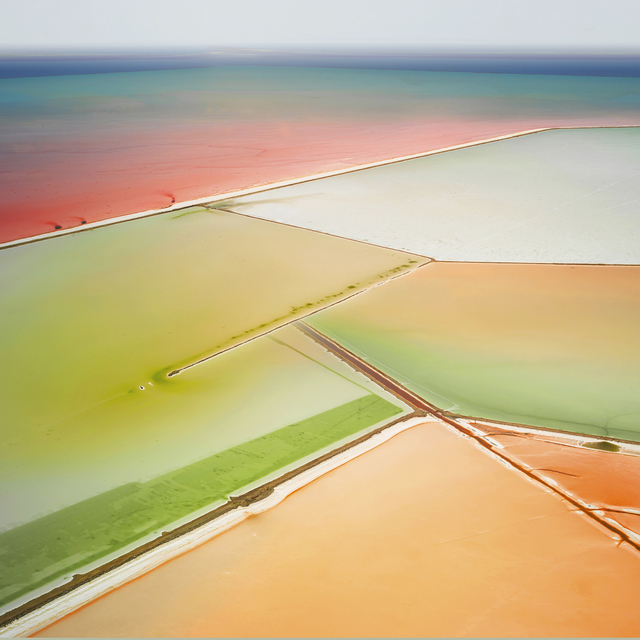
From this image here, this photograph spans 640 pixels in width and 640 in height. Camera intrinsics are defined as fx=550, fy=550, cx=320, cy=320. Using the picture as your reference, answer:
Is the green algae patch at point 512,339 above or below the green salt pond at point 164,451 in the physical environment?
above

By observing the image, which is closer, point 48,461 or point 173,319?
point 48,461

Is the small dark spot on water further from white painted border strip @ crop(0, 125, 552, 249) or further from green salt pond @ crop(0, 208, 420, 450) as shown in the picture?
white painted border strip @ crop(0, 125, 552, 249)

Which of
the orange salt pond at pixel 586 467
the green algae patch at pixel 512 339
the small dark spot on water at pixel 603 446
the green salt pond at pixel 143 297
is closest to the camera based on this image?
the orange salt pond at pixel 586 467

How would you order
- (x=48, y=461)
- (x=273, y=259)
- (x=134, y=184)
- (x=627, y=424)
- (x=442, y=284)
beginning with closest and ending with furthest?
(x=48, y=461), (x=627, y=424), (x=442, y=284), (x=273, y=259), (x=134, y=184)

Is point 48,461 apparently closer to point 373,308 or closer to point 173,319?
point 173,319

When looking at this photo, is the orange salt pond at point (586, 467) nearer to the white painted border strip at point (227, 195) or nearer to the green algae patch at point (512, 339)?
the green algae patch at point (512, 339)

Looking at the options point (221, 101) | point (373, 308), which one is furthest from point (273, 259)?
point (221, 101)

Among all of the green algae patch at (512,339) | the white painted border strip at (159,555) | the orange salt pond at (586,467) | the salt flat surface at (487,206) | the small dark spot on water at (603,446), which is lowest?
the white painted border strip at (159,555)

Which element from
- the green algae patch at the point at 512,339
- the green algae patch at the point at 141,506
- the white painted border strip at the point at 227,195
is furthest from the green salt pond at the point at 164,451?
the white painted border strip at the point at 227,195
